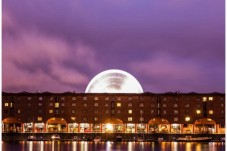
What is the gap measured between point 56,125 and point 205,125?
25.9 metres

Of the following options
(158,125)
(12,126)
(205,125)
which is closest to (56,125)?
(12,126)

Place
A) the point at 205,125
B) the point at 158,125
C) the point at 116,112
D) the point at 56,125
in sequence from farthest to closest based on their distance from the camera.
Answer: the point at 158,125 → the point at 56,125 → the point at 116,112 → the point at 205,125

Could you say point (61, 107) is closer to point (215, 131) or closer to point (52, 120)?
point (52, 120)

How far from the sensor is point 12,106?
78.7m

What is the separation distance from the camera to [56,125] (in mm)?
79125

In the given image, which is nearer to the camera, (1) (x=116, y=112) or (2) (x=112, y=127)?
(1) (x=116, y=112)

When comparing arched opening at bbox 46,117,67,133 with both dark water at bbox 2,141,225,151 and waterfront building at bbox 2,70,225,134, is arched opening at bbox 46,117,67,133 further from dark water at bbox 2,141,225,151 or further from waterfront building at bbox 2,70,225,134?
dark water at bbox 2,141,225,151

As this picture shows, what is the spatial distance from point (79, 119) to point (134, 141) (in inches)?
438

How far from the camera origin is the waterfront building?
78062 millimetres

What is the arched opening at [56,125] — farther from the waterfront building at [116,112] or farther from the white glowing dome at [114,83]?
the white glowing dome at [114,83]

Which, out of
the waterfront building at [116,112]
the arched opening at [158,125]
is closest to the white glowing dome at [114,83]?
the waterfront building at [116,112]

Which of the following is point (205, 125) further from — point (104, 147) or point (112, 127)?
point (104, 147)

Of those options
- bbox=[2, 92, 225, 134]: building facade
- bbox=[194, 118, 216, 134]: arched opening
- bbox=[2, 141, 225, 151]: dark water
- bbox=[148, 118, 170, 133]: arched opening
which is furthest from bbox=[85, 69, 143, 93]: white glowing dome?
bbox=[2, 141, 225, 151]: dark water

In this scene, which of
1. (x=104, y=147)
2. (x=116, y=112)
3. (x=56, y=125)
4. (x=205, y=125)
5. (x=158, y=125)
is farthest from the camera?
(x=158, y=125)
